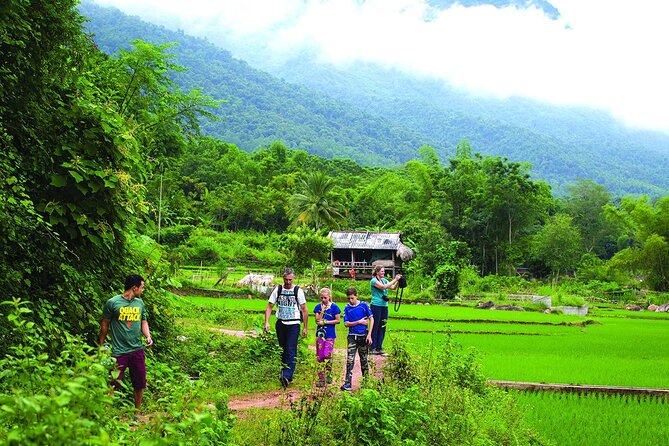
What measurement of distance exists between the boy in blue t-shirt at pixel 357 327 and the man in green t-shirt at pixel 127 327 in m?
3.31

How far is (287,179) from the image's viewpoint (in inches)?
2840

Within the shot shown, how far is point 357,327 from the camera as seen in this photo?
8.88 metres

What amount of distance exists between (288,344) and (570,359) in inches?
353

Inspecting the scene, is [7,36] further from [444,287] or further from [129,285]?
[444,287]

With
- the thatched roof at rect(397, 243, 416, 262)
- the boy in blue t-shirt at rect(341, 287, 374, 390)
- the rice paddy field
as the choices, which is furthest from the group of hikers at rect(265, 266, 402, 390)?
the thatched roof at rect(397, 243, 416, 262)

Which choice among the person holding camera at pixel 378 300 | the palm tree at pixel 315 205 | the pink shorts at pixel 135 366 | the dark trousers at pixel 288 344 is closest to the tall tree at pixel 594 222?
the palm tree at pixel 315 205

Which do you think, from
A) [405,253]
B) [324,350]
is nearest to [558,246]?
[405,253]

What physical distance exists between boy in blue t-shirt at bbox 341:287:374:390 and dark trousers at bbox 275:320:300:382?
0.77m

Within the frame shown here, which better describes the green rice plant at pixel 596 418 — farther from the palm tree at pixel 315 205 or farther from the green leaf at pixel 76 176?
the palm tree at pixel 315 205

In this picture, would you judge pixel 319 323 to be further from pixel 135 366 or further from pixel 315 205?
pixel 315 205

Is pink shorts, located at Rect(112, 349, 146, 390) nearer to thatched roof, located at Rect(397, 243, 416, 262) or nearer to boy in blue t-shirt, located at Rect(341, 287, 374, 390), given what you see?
Result: boy in blue t-shirt, located at Rect(341, 287, 374, 390)

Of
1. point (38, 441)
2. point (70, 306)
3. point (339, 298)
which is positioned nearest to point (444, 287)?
point (339, 298)

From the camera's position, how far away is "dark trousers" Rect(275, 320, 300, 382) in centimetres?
866

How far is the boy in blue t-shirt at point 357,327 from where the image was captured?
8805 millimetres
